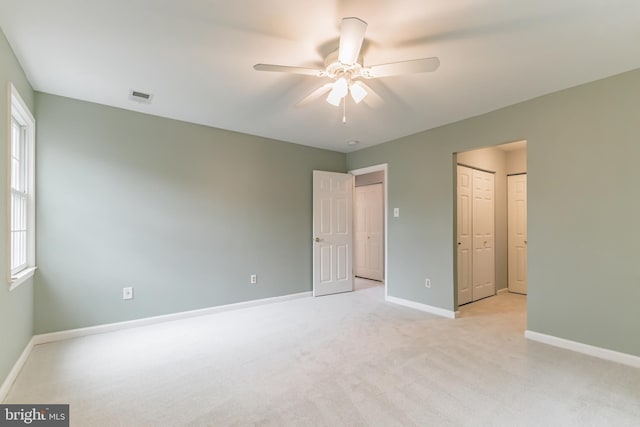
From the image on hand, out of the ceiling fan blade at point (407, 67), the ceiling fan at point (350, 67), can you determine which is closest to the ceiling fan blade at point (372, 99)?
the ceiling fan at point (350, 67)

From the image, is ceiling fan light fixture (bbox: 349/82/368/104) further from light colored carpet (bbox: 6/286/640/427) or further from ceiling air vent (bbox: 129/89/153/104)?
light colored carpet (bbox: 6/286/640/427)

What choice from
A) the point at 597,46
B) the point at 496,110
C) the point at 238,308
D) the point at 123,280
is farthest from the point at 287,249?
the point at 597,46

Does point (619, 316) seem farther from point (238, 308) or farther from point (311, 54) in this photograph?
point (238, 308)

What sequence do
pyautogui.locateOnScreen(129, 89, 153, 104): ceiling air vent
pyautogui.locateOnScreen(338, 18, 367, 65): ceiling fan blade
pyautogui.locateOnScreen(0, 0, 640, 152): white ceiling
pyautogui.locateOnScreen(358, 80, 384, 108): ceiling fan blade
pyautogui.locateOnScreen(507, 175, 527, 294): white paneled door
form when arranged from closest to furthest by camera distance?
pyautogui.locateOnScreen(338, 18, 367, 65): ceiling fan blade < pyautogui.locateOnScreen(0, 0, 640, 152): white ceiling < pyautogui.locateOnScreen(358, 80, 384, 108): ceiling fan blade < pyautogui.locateOnScreen(129, 89, 153, 104): ceiling air vent < pyautogui.locateOnScreen(507, 175, 527, 294): white paneled door

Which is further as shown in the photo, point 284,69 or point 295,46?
point 295,46

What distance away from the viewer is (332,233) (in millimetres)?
5023

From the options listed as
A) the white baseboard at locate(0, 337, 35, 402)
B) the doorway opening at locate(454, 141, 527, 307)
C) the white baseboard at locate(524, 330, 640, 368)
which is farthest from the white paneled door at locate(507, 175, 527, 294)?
the white baseboard at locate(0, 337, 35, 402)

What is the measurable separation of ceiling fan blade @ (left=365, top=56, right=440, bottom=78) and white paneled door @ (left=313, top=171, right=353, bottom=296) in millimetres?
2915

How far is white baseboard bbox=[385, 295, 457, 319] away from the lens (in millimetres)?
3734

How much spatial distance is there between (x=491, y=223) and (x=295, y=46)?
4173 millimetres

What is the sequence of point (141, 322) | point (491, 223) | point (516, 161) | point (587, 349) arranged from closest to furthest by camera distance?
point (587, 349) < point (141, 322) < point (491, 223) < point (516, 161)

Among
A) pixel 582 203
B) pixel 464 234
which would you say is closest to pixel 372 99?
pixel 582 203

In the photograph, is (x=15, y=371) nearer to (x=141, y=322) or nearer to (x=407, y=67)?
(x=141, y=322)

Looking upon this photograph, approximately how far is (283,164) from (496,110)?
2.86 metres
